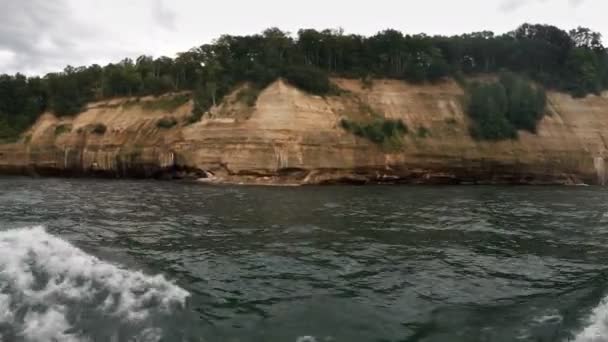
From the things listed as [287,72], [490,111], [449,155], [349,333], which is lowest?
[349,333]

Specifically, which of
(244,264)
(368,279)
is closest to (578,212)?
(368,279)

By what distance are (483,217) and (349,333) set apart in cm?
1507

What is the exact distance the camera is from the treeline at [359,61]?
51.5 metres

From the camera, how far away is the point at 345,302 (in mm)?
9086

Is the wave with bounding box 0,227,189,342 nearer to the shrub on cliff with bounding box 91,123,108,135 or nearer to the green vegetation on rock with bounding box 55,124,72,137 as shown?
the shrub on cliff with bounding box 91,123,108,135

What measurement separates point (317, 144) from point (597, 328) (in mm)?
33620

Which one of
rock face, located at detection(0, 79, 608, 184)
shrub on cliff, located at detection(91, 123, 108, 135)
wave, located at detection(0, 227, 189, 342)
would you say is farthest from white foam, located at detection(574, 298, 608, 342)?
shrub on cliff, located at detection(91, 123, 108, 135)

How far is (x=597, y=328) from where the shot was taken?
7688 mm

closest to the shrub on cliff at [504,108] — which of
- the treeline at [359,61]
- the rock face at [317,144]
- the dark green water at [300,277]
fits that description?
the rock face at [317,144]

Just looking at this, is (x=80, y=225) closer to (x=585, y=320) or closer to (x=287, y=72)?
(x=585, y=320)

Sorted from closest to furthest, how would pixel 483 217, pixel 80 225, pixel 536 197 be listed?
pixel 80 225, pixel 483 217, pixel 536 197

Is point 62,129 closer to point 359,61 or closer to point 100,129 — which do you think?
point 100,129

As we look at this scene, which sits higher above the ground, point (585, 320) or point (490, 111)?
point (490, 111)

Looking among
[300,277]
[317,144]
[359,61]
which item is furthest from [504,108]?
[300,277]
